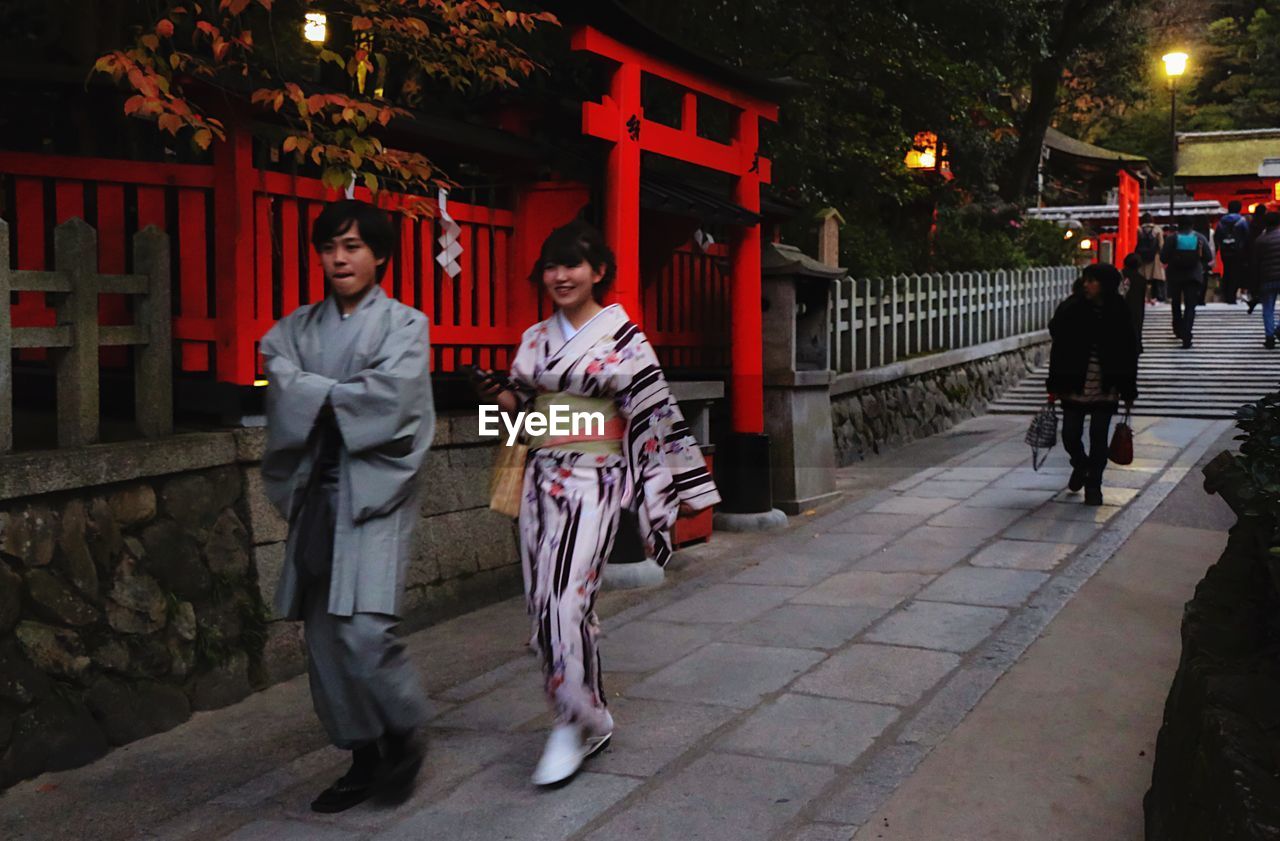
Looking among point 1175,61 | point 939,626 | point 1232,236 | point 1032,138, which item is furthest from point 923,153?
point 939,626

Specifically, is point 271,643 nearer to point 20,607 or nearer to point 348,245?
point 20,607

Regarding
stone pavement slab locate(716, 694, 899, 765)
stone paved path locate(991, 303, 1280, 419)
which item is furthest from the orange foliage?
stone paved path locate(991, 303, 1280, 419)

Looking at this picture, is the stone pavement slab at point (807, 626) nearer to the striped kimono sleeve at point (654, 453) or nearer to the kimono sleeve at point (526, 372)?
the striped kimono sleeve at point (654, 453)

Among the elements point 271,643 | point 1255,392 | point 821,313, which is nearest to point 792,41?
point 821,313

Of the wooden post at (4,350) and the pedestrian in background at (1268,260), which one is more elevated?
the pedestrian in background at (1268,260)

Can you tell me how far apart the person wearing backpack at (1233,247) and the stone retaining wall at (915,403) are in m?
5.53

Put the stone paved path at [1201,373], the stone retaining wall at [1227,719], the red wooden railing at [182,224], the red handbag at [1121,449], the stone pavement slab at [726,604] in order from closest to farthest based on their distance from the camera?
the stone retaining wall at [1227,719], the red wooden railing at [182,224], the stone pavement slab at [726,604], the red handbag at [1121,449], the stone paved path at [1201,373]

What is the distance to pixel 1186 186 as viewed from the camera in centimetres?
3803

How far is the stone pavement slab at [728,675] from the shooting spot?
5.15m

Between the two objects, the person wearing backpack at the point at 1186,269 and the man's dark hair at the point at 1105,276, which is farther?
the person wearing backpack at the point at 1186,269

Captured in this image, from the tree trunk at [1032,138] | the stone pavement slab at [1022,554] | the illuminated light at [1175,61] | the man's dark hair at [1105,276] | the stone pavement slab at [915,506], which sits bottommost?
the stone pavement slab at [1022,554]

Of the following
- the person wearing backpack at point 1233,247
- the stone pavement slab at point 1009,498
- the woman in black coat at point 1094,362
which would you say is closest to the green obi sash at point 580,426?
the stone pavement slab at point 1009,498

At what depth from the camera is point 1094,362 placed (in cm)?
966

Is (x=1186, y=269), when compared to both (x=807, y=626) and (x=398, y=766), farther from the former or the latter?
(x=398, y=766)
